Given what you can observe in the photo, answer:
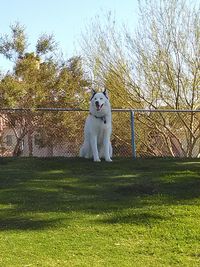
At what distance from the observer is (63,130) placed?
48.2ft

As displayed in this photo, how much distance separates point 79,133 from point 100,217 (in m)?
8.78

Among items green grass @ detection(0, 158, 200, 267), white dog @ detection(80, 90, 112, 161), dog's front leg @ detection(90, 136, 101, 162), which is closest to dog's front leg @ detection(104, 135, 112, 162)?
white dog @ detection(80, 90, 112, 161)

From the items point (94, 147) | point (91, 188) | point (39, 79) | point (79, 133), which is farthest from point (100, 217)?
point (39, 79)

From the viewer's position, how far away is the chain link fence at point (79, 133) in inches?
527

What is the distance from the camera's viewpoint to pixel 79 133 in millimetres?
14086

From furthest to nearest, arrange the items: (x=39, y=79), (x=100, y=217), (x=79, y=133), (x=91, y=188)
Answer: (x=39, y=79)
(x=79, y=133)
(x=91, y=188)
(x=100, y=217)

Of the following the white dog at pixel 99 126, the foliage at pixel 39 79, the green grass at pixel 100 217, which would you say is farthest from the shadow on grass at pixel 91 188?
the foliage at pixel 39 79

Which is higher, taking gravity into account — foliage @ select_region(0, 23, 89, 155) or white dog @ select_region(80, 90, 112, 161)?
foliage @ select_region(0, 23, 89, 155)

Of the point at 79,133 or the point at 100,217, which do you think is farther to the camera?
the point at 79,133

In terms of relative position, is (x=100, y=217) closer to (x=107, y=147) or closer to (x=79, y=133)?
(x=107, y=147)

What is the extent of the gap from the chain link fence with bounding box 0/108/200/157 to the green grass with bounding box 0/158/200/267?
423 centimetres

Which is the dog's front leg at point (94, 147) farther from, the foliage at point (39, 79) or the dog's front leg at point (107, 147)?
the foliage at point (39, 79)

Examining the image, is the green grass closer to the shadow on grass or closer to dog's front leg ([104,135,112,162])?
the shadow on grass

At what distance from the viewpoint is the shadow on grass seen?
5.52m
